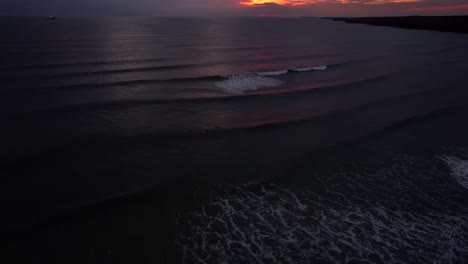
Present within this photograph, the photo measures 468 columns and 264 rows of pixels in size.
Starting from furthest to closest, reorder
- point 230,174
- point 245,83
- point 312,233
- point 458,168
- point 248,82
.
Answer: point 248,82, point 245,83, point 458,168, point 230,174, point 312,233

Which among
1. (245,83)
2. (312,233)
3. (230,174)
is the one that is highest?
(245,83)

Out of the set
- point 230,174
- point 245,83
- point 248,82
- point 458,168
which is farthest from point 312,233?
point 248,82

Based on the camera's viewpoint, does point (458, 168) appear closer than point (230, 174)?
No

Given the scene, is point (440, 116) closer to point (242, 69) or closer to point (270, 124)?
point (270, 124)

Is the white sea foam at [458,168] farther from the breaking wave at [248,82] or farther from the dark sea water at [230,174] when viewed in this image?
the breaking wave at [248,82]

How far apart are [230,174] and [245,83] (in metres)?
12.4

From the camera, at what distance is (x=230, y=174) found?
854 cm

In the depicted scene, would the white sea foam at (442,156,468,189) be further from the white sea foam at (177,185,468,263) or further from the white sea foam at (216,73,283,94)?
the white sea foam at (216,73,283,94)

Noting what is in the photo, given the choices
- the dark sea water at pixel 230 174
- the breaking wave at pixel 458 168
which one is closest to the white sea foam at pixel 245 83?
the dark sea water at pixel 230 174

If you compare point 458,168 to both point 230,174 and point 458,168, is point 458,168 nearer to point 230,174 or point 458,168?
point 458,168

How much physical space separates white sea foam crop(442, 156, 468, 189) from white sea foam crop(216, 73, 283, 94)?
11.1 meters

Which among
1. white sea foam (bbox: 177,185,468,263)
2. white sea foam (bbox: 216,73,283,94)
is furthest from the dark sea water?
white sea foam (bbox: 216,73,283,94)

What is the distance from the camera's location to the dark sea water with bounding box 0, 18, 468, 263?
590 centimetres

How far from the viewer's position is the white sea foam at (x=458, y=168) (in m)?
8.29
